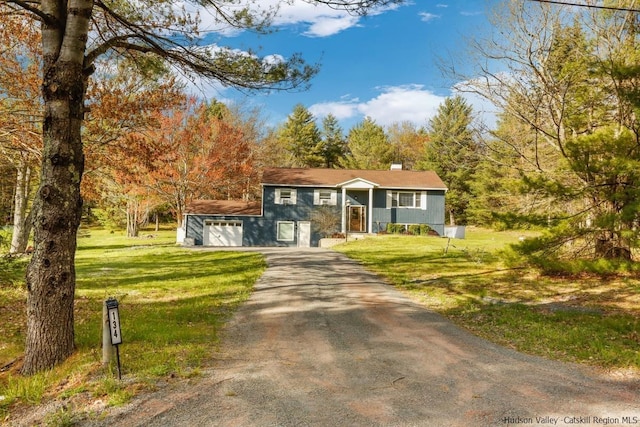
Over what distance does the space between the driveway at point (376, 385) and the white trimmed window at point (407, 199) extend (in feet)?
77.8

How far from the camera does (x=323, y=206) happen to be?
98.9 ft

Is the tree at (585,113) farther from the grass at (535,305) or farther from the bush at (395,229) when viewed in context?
the bush at (395,229)

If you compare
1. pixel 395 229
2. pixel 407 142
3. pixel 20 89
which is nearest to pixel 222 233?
pixel 395 229

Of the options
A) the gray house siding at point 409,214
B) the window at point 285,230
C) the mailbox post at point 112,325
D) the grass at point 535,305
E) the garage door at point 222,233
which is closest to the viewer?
the mailbox post at point 112,325

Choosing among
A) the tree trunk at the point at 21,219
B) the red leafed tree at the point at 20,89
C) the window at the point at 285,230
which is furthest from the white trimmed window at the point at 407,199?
the red leafed tree at the point at 20,89

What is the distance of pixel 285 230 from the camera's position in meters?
29.8

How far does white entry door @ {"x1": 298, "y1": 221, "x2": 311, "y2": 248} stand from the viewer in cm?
2981

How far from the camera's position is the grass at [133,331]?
13.6 ft

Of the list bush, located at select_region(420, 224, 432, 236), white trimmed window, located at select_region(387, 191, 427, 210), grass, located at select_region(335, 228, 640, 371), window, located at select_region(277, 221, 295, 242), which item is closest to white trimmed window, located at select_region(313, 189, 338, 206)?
window, located at select_region(277, 221, 295, 242)

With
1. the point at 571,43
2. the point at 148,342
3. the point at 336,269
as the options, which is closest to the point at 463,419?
the point at 148,342

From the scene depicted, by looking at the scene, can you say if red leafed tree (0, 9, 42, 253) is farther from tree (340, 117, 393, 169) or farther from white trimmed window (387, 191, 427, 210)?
tree (340, 117, 393, 169)

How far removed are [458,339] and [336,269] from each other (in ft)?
27.9

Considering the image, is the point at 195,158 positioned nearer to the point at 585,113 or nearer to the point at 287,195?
the point at 287,195

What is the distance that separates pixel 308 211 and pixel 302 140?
78.3 ft
